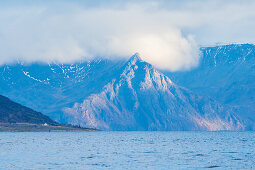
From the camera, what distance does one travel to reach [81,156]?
167625 millimetres

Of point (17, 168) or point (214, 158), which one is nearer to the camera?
point (17, 168)

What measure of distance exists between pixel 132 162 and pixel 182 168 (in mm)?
18645

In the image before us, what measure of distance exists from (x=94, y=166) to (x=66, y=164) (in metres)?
9.06

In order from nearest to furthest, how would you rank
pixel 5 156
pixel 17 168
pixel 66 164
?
pixel 17 168
pixel 66 164
pixel 5 156

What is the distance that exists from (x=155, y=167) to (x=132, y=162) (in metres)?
13.6

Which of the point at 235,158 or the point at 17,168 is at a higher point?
the point at 235,158

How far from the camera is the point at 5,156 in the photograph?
161 metres

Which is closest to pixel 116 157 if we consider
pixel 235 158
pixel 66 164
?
pixel 66 164

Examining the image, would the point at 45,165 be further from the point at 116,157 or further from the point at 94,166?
the point at 116,157

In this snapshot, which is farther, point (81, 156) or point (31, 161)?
point (81, 156)

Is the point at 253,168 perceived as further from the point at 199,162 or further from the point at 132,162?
the point at 132,162

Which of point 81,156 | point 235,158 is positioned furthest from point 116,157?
point 235,158

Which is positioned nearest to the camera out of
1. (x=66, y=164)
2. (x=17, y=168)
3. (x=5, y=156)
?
(x=17, y=168)

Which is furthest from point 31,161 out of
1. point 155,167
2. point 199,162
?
point 199,162
